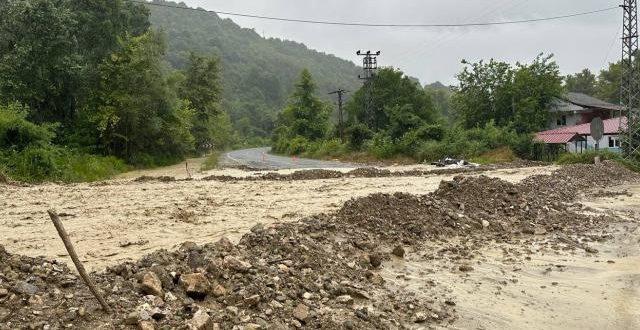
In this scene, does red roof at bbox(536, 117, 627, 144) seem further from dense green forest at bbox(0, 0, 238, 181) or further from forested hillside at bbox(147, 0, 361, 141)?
forested hillside at bbox(147, 0, 361, 141)

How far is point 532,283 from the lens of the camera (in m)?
7.81

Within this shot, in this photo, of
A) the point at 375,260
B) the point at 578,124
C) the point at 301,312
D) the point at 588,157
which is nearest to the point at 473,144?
the point at 588,157

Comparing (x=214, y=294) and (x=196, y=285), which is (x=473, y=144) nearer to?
(x=214, y=294)

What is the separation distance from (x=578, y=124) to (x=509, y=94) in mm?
7780

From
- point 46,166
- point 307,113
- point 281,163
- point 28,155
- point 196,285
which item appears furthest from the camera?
point 307,113

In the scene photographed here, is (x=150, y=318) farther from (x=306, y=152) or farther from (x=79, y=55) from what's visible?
(x=306, y=152)

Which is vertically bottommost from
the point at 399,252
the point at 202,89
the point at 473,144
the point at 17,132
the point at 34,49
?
the point at 399,252

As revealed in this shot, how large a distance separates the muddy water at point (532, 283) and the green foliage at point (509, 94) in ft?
103

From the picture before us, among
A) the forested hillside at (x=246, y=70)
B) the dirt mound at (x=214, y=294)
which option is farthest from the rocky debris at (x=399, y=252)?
the forested hillside at (x=246, y=70)

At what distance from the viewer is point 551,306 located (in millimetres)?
6945

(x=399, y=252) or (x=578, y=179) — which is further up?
(x=578, y=179)

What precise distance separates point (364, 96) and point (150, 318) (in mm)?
48552

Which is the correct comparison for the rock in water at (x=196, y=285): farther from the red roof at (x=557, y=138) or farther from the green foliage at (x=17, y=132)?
the red roof at (x=557, y=138)

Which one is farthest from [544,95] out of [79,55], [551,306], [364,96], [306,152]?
[551,306]
